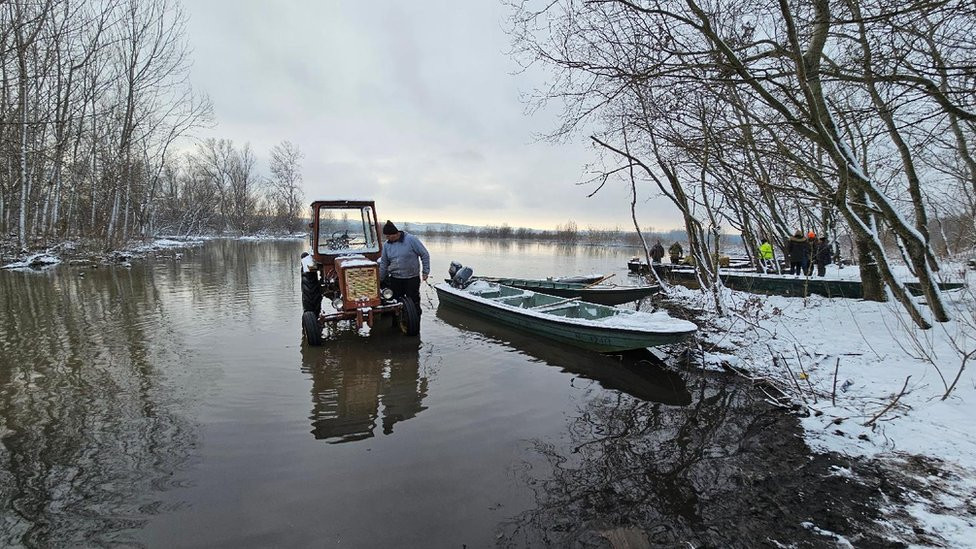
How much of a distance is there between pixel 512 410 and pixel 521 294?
4.96m

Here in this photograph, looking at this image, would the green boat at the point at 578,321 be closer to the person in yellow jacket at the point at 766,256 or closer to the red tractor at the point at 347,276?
the red tractor at the point at 347,276

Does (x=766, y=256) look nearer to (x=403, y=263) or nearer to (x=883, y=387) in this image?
(x=883, y=387)

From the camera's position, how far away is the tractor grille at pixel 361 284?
651 cm

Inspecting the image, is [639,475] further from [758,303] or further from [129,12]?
[129,12]

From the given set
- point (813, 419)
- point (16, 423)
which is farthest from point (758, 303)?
point (16, 423)

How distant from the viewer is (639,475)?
3236mm

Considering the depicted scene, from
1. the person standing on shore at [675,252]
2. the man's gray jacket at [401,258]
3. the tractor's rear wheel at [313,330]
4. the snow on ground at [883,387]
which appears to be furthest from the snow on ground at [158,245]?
the person standing on shore at [675,252]

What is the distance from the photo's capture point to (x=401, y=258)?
23.0 ft

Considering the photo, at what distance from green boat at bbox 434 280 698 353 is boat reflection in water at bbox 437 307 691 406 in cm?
17

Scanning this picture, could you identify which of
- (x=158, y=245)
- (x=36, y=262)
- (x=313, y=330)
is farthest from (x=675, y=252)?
(x=158, y=245)

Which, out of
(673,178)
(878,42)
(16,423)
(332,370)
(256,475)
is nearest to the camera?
(256,475)

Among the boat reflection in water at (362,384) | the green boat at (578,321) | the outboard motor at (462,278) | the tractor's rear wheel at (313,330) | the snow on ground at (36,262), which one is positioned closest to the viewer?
the boat reflection in water at (362,384)

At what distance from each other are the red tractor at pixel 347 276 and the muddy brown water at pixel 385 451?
1.69ft

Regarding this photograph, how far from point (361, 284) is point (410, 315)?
92cm
